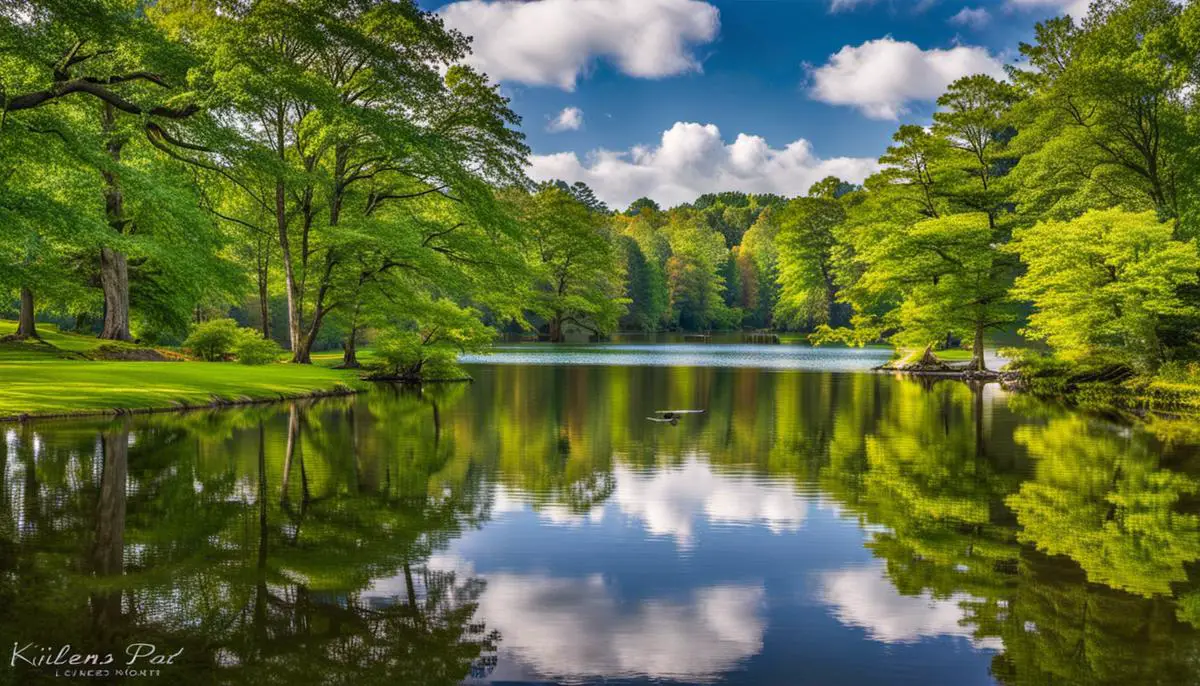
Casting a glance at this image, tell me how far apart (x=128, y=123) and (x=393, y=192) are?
16.9 m

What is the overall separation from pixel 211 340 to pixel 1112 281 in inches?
1477

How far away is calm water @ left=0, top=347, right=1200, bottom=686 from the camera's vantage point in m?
6.33

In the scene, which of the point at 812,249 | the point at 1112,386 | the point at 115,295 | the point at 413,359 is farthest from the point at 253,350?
the point at 812,249

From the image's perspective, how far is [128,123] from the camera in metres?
23.8

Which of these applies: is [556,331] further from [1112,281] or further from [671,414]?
[671,414]

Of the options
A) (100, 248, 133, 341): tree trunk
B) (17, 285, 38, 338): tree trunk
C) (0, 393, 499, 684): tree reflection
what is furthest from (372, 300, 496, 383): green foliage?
(0, 393, 499, 684): tree reflection

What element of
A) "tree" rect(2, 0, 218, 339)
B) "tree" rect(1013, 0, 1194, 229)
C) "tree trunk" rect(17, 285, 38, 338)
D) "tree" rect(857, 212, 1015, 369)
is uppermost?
"tree" rect(1013, 0, 1194, 229)

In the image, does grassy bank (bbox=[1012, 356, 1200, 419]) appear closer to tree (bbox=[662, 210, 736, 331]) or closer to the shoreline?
the shoreline

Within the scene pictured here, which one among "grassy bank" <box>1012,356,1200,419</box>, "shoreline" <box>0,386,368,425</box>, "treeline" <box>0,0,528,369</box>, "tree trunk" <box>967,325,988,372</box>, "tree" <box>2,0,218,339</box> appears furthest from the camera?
"tree trunk" <box>967,325,988,372</box>

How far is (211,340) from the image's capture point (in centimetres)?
3731

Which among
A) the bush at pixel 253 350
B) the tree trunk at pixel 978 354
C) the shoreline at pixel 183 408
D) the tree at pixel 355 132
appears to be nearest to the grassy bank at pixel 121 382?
the shoreline at pixel 183 408

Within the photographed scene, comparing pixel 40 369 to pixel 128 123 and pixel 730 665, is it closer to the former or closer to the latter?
pixel 128 123

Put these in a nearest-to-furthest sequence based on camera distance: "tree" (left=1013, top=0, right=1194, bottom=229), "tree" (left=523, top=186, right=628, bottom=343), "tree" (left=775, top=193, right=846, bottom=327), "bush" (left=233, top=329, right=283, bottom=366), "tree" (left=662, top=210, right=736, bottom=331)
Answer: "tree" (left=1013, top=0, right=1194, bottom=229) < "bush" (left=233, top=329, right=283, bottom=366) < "tree" (left=523, top=186, right=628, bottom=343) < "tree" (left=775, top=193, right=846, bottom=327) < "tree" (left=662, top=210, right=736, bottom=331)

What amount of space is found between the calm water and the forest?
9445mm
